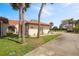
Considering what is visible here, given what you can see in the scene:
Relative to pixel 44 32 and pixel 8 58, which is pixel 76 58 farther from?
pixel 44 32

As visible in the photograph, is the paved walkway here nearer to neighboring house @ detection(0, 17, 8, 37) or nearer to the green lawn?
the green lawn

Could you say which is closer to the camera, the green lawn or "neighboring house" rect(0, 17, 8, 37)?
the green lawn

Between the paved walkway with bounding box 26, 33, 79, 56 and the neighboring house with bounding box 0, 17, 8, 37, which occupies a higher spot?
the neighboring house with bounding box 0, 17, 8, 37

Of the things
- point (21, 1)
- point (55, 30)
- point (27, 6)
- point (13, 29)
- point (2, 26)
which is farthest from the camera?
point (55, 30)

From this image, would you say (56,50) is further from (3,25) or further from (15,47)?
(3,25)

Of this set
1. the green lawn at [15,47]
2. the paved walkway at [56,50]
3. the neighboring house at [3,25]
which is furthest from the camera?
the neighboring house at [3,25]

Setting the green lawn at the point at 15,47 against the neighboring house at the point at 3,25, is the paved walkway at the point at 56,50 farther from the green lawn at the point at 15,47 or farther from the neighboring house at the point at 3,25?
the neighboring house at the point at 3,25

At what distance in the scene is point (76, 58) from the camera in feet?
38.1

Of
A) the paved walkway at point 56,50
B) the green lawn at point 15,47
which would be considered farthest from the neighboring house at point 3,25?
the paved walkway at point 56,50

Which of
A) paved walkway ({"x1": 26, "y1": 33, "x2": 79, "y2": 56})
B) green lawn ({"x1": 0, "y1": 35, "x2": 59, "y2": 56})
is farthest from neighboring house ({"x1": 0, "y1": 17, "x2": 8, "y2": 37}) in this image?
paved walkway ({"x1": 26, "y1": 33, "x2": 79, "y2": 56})

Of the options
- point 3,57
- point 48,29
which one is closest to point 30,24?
point 48,29

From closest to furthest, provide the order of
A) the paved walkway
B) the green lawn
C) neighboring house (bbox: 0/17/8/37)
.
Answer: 1. the paved walkway
2. the green lawn
3. neighboring house (bbox: 0/17/8/37)

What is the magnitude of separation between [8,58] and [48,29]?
24.9 m

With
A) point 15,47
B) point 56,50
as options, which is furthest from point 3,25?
point 56,50
